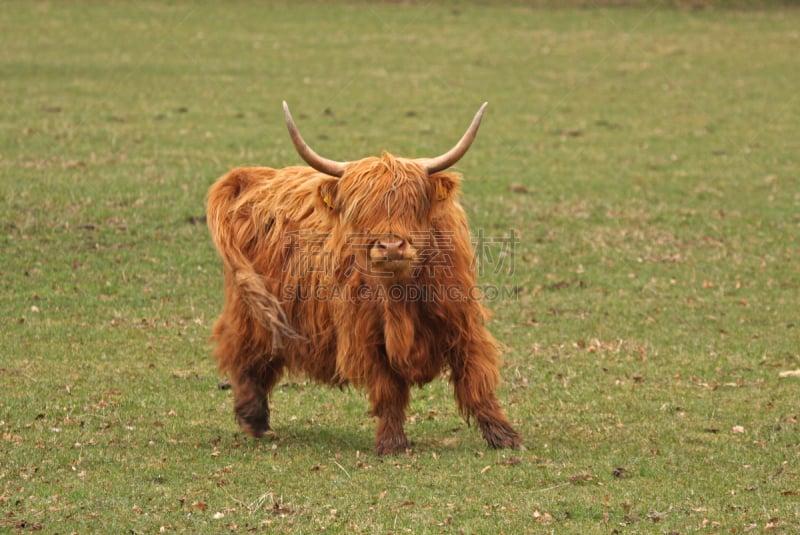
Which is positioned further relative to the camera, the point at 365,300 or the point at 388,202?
the point at 365,300

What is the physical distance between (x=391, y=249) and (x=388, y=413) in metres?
1.12

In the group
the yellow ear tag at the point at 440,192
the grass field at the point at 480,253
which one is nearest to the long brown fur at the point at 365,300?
the yellow ear tag at the point at 440,192

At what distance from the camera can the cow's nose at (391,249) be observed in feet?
20.2

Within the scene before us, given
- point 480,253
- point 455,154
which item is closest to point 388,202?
point 455,154

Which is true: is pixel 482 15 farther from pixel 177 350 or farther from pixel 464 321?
pixel 464 321

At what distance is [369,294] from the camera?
6.68m

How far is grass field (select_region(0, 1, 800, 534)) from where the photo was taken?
19.6ft

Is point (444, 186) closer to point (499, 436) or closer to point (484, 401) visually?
point (484, 401)

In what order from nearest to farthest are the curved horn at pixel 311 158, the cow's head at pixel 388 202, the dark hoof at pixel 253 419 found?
the cow's head at pixel 388 202 < the curved horn at pixel 311 158 < the dark hoof at pixel 253 419

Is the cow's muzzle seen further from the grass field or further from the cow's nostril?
the grass field

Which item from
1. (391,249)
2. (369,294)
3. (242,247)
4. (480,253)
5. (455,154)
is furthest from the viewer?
(480,253)

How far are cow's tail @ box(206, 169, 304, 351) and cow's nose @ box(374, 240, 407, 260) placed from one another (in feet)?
3.75

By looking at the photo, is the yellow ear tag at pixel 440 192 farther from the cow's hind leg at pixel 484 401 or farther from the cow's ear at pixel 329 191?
the cow's hind leg at pixel 484 401

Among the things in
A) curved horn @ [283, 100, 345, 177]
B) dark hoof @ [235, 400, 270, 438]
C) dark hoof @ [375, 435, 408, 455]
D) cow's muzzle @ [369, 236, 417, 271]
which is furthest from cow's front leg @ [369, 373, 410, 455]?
curved horn @ [283, 100, 345, 177]
